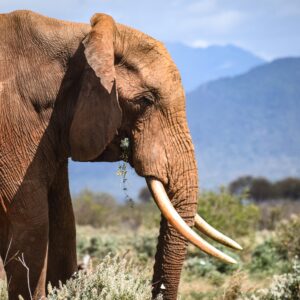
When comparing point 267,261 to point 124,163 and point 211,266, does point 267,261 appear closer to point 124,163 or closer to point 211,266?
point 211,266

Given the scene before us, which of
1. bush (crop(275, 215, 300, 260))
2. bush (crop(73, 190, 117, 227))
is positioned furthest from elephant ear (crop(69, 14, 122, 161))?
bush (crop(73, 190, 117, 227))

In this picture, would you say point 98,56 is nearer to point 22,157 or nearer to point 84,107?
point 84,107

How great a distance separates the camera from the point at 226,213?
1906 centimetres

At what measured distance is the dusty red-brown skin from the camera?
6.47 m

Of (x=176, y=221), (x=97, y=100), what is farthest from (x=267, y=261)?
(x=97, y=100)

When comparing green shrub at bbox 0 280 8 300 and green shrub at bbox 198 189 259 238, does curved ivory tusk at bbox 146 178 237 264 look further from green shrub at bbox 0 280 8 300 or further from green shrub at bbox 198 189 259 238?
green shrub at bbox 198 189 259 238

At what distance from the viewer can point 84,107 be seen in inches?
253

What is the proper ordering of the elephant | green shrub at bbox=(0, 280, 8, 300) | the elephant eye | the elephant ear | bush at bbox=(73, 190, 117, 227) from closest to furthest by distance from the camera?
the elephant ear → the elephant → the elephant eye → green shrub at bbox=(0, 280, 8, 300) → bush at bbox=(73, 190, 117, 227)

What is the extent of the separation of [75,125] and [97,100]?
0.94 feet

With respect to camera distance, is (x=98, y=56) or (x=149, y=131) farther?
(x=149, y=131)

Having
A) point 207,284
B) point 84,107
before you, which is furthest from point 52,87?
point 207,284

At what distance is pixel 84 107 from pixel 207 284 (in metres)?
6.78

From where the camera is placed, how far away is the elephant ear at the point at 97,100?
628 centimetres

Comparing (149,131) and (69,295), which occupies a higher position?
(149,131)
